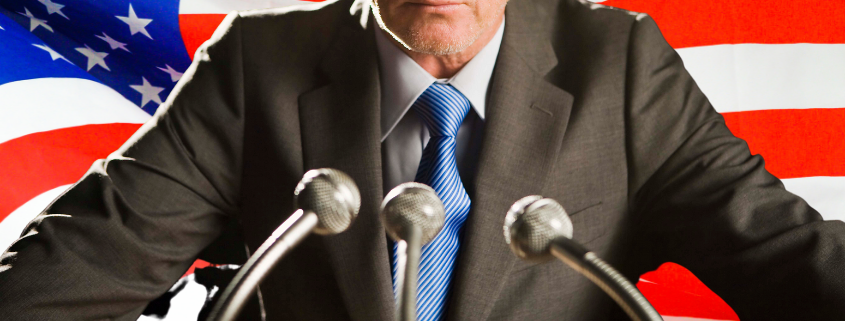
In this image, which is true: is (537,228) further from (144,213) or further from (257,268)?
(144,213)

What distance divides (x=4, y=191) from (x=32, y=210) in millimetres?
73

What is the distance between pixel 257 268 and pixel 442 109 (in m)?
0.66

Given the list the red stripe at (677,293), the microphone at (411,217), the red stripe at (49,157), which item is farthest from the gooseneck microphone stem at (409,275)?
the red stripe at (49,157)

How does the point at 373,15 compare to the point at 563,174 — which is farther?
the point at 373,15

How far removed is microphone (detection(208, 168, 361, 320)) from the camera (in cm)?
59

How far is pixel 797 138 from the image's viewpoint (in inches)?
67.9

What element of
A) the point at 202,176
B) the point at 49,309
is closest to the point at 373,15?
the point at 202,176

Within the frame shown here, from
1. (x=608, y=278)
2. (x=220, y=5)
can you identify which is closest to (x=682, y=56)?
(x=220, y=5)

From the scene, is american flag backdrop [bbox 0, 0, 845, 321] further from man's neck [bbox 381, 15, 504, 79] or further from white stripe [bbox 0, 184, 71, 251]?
man's neck [bbox 381, 15, 504, 79]

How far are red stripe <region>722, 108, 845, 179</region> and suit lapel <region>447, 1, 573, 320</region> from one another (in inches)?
29.9

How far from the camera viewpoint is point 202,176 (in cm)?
124

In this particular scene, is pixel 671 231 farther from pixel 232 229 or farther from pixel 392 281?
pixel 232 229

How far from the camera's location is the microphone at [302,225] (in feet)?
1.92

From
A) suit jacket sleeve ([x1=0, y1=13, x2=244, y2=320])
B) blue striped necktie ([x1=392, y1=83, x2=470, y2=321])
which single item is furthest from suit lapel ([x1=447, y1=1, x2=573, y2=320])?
suit jacket sleeve ([x1=0, y1=13, x2=244, y2=320])
